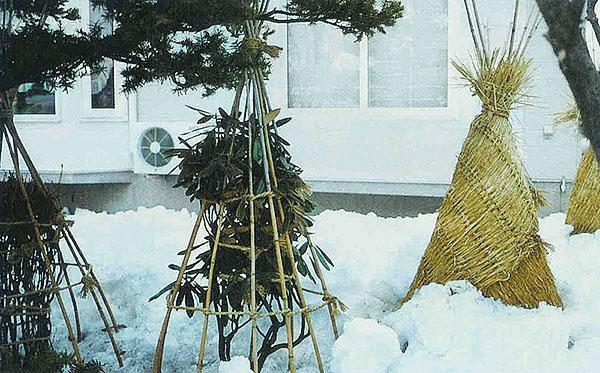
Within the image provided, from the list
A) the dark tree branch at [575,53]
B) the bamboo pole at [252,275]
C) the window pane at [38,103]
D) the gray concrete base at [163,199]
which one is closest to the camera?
the dark tree branch at [575,53]

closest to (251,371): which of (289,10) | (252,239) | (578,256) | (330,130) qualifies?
(252,239)

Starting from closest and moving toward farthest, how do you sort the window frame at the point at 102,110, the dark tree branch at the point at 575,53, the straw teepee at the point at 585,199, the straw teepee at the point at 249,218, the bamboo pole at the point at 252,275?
1. the dark tree branch at the point at 575,53
2. the bamboo pole at the point at 252,275
3. the straw teepee at the point at 249,218
4. the straw teepee at the point at 585,199
5. the window frame at the point at 102,110

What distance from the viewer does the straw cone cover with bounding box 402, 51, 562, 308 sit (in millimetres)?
2000

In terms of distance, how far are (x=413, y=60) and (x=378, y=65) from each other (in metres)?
0.17

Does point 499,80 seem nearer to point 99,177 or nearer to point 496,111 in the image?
point 496,111

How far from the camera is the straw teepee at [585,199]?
2504 millimetres

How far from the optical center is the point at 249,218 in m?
1.80

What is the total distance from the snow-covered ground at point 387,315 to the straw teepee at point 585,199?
0.06m

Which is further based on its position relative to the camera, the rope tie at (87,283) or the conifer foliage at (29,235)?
the rope tie at (87,283)

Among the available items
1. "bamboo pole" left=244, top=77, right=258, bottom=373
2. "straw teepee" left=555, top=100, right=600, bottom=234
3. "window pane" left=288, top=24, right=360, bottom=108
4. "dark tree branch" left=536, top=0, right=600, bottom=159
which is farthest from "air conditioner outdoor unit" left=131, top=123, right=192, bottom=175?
"dark tree branch" left=536, top=0, right=600, bottom=159

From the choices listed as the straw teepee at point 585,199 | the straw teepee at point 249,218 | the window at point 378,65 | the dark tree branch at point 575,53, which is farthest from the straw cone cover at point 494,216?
the window at point 378,65

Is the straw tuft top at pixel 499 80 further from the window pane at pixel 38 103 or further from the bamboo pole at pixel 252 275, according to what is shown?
the window pane at pixel 38 103

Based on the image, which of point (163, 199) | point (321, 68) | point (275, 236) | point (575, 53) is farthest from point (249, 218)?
point (163, 199)

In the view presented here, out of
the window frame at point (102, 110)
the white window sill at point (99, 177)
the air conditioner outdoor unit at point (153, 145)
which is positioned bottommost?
the white window sill at point (99, 177)
